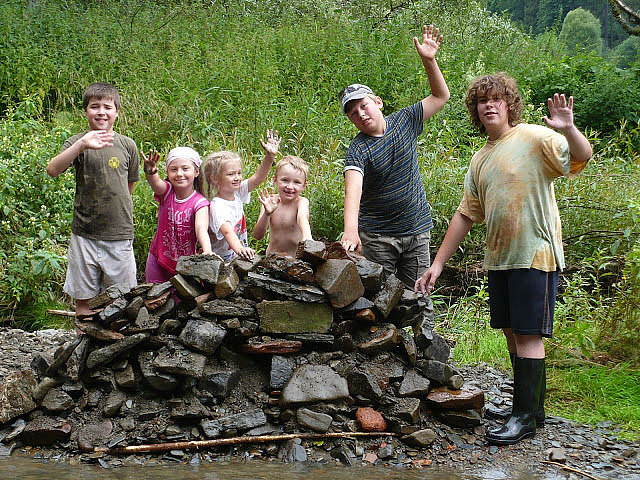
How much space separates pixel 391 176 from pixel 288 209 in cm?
73

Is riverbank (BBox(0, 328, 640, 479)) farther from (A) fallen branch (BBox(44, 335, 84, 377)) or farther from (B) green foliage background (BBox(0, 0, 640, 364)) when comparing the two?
(B) green foliage background (BBox(0, 0, 640, 364))

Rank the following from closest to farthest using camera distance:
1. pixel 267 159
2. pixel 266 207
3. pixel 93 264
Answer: pixel 266 207
pixel 93 264
pixel 267 159

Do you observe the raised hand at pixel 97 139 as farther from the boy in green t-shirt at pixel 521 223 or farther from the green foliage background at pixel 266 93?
the boy in green t-shirt at pixel 521 223

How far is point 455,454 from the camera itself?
3703 millimetres

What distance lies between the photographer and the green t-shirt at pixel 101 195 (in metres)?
4.42

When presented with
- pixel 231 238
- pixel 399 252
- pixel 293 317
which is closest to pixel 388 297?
pixel 399 252

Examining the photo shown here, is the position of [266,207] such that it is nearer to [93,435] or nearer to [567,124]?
[93,435]

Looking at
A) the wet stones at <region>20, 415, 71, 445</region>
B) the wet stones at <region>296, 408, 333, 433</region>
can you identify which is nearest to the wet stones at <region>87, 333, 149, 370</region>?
the wet stones at <region>20, 415, 71, 445</region>

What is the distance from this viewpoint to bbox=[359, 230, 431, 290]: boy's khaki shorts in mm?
4438

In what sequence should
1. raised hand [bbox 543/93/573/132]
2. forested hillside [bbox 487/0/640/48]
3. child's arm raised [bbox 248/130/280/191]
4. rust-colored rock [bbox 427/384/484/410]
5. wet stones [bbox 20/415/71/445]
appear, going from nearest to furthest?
raised hand [bbox 543/93/573/132] < wet stones [bbox 20/415/71/445] < rust-colored rock [bbox 427/384/484/410] < child's arm raised [bbox 248/130/280/191] < forested hillside [bbox 487/0/640/48]

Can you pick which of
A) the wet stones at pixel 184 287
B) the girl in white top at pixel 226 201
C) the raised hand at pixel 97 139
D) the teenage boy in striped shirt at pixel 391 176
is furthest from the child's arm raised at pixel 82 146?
the teenage boy in striped shirt at pixel 391 176

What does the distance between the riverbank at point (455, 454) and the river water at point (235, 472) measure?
0.06 meters

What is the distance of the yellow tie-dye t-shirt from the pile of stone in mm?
781

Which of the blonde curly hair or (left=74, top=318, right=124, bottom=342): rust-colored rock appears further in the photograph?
(left=74, top=318, right=124, bottom=342): rust-colored rock
